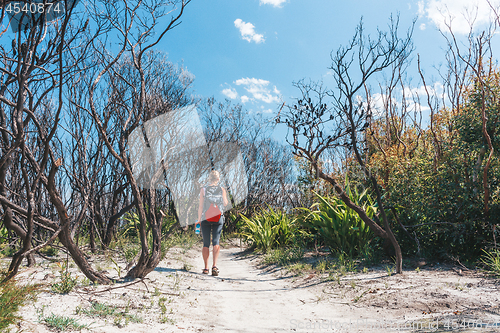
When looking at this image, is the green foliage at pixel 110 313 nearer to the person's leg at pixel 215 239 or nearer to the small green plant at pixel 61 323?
the small green plant at pixel 61 323

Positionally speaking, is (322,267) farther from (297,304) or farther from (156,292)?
(156,292)

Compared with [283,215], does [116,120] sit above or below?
above

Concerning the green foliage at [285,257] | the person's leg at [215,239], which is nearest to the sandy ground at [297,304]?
the person's leg at [215,239]

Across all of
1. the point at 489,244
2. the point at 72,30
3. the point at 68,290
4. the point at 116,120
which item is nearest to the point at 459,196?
the point at 489,244

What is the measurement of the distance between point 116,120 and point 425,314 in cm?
529

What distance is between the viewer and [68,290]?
8.38ft

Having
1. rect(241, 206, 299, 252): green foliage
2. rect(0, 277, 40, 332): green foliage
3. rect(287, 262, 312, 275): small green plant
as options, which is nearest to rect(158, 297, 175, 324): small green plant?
rect(0, 277, 40, 332): green foliage

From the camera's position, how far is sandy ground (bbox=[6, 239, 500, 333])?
2.19m

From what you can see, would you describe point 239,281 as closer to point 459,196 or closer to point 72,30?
point 459,196

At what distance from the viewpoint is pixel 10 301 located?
1863mm

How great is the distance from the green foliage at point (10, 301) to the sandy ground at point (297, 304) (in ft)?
0.28

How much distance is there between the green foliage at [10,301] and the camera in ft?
5.62

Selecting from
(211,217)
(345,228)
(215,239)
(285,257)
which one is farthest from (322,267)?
(211,217)

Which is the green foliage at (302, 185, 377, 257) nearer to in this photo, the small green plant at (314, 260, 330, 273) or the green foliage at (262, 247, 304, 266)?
the small green plant at (314, 260, 330, 273)
